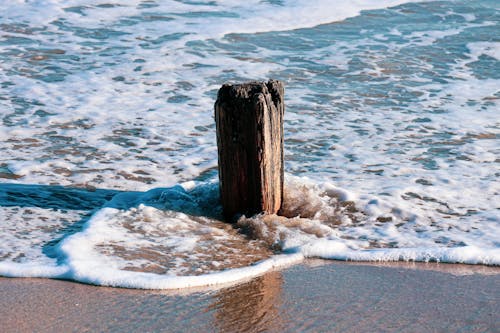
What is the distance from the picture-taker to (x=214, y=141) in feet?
22.2

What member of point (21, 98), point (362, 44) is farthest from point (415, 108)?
point (21, 98)

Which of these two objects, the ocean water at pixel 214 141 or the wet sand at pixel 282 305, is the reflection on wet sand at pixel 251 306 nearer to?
the wet sand at pixel 282 305

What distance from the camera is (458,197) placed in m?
5.42

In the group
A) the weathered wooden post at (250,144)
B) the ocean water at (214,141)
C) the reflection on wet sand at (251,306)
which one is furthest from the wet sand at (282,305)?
the weathered wooden post at (250,144)

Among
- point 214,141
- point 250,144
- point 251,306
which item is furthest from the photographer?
point 214,141

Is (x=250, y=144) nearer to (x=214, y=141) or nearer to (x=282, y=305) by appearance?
(x=282, y=305)

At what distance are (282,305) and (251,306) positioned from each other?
15 centimetres

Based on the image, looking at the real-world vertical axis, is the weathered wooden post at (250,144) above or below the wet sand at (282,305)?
above

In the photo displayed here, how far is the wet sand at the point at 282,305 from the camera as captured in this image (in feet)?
11.0

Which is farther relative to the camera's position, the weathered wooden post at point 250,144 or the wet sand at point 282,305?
the weathered wooden post at point 250,144

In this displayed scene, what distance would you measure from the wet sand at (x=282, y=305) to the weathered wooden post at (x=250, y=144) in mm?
697

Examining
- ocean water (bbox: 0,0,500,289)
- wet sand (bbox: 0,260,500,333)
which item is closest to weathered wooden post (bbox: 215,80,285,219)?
ocean water (bbox: 0,0,500,289)

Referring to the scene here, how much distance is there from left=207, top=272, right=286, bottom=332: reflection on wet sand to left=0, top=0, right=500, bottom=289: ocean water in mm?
173

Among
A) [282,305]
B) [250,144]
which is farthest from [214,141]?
[282,305]
